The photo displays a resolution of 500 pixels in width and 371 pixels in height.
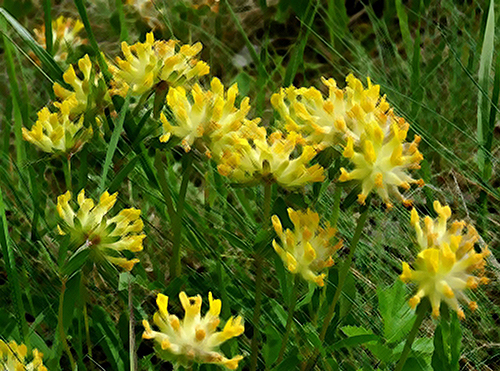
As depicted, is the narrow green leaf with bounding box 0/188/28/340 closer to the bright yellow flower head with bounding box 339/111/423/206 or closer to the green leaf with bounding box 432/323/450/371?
the bright yellow flower head with bounding box 339/111/423/206

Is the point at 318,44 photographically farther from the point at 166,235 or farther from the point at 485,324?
the point at 485,324

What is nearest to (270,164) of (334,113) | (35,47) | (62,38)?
(334,113)

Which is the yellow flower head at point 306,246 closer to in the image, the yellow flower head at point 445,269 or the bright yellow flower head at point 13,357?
the yellow flower head at point 445,269

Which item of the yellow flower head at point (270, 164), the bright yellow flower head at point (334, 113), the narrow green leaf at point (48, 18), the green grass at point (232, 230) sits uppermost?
the narrow green leaf at point (48, 18)

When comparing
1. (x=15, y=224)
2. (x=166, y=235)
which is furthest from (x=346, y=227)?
(x=15, y=224)

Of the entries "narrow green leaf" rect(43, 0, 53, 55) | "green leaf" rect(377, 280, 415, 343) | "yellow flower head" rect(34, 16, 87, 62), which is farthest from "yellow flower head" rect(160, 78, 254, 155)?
"yellow flower head" rect(34, 16, 87, 62)

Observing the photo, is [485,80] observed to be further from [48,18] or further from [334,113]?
[48,18]

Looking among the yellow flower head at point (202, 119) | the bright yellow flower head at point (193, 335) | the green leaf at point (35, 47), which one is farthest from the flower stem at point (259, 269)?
the green leaf at point (35, 47)
